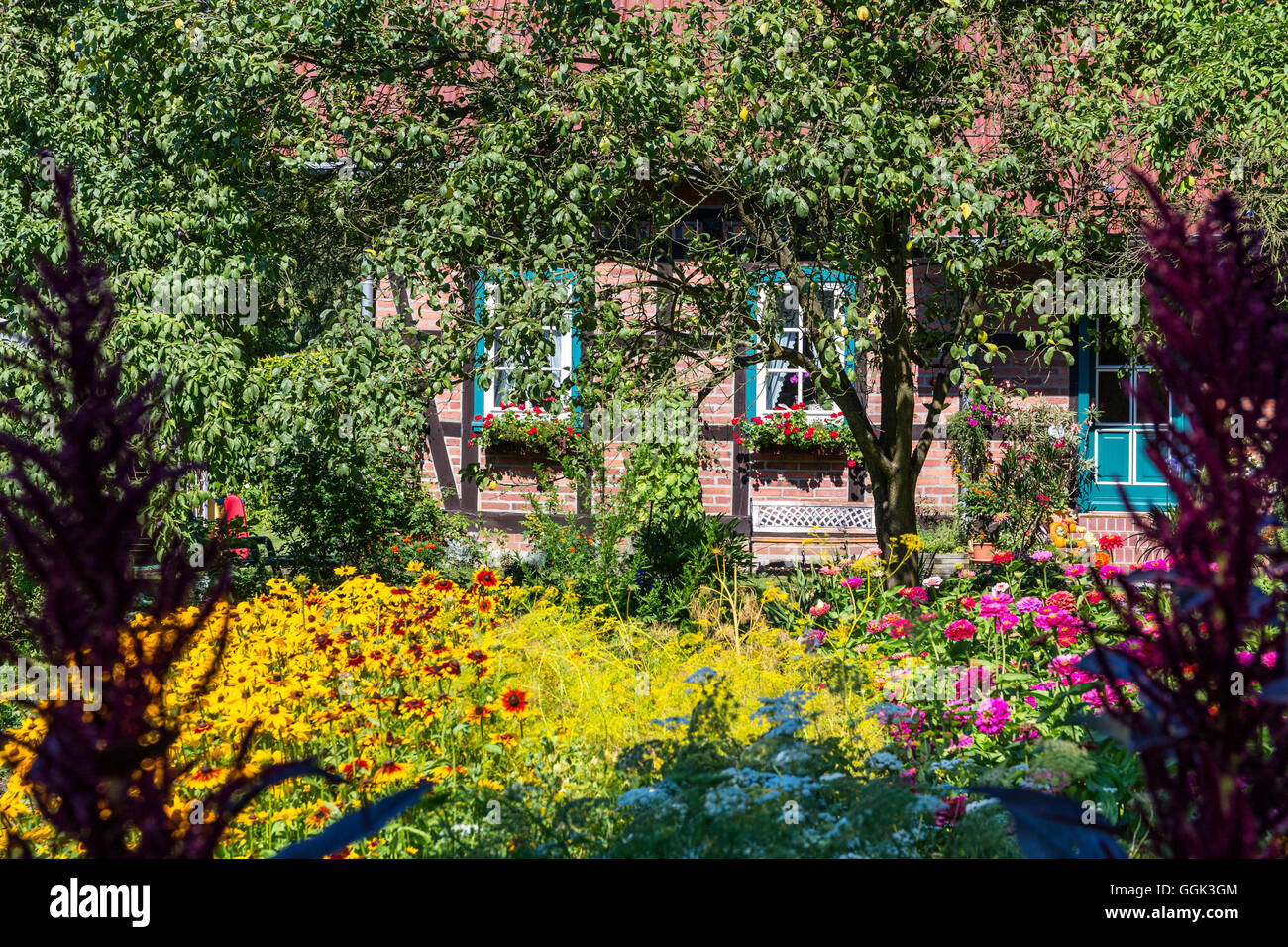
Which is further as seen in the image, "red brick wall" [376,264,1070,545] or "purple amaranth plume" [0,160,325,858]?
"red brick wall" [376,264,1070,545]

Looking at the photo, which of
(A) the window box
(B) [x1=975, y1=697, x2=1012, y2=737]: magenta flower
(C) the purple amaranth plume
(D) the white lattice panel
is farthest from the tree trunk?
(C) the purple amaranth plume

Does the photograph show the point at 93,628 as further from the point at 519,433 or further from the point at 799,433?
the point at 799,433

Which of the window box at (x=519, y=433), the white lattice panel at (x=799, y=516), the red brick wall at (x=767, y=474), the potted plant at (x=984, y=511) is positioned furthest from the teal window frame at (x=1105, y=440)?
the window box at (x=519, y=433)

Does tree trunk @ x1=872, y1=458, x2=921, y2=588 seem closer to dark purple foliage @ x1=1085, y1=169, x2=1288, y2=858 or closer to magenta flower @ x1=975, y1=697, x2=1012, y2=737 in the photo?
magenta flower @ x1=975, y1=697, x2=1012, y2=737

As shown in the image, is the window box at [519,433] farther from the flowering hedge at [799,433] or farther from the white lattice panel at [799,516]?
the white lattice panel at [799,516]

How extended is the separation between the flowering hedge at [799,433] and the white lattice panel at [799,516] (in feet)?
1.60

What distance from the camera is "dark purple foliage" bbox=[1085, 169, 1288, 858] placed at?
1.32m

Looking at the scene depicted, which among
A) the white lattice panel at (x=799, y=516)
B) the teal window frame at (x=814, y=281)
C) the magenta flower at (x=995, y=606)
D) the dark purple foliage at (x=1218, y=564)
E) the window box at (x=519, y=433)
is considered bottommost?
the magenta flower at (x=995, y=606)

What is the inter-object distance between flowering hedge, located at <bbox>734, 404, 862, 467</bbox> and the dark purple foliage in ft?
28.2

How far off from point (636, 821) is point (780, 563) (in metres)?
→ 7.35

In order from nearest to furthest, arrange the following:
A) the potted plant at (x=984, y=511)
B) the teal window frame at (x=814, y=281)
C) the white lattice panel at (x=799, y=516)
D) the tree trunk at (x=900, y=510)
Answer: the teal window frame at (x=814, y=281)
the tree trunk at (x=900, y=510)
the potted plant at (x=984, y=511)
the white lattice panel at (x=799, y=516)

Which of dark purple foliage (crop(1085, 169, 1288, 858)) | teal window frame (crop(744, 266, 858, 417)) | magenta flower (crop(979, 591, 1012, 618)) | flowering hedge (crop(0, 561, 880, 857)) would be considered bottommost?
flowering hedge (crop(0, 561, 880, 857))

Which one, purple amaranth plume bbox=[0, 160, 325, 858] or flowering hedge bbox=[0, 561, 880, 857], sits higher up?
purple amaranth plume bbox=[0, 160, 325, 858]

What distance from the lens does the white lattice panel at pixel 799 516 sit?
1020 cm
